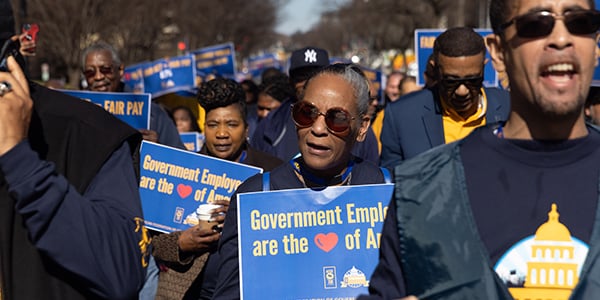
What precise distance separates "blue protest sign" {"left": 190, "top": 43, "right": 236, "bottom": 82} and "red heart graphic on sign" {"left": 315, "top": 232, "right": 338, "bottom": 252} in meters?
11.7

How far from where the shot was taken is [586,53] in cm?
228

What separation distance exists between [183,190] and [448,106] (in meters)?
1.69

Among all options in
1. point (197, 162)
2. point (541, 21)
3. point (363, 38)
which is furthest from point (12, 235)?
point (363, 38)

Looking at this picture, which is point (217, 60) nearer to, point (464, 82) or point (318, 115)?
point (464, 82)

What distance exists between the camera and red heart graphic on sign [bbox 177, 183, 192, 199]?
4.91 meters

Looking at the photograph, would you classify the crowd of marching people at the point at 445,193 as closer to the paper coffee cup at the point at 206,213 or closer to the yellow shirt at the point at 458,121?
the paper coffee cup at the point at 206,213

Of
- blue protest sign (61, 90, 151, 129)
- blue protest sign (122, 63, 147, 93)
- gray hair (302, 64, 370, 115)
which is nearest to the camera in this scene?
gray hair (302, 64, 370, 115)

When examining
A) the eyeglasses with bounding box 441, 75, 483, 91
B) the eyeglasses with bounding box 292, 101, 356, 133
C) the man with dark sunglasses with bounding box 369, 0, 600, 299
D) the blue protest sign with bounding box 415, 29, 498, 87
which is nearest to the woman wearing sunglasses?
the eyeglasses with bounding box 292, 101, 356, 133

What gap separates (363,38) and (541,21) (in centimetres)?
8762

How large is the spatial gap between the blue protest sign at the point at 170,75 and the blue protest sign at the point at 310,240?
8.14 meters

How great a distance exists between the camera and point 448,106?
16.6 feet

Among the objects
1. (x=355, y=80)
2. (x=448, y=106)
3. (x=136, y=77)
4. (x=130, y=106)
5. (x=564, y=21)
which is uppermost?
(x=564, y=21)

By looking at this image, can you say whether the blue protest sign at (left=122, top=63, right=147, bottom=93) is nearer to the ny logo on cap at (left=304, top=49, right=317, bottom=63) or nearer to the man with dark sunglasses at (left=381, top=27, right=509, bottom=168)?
the ny logo on cap at (left=304, top=49, right=317, bottom=63)

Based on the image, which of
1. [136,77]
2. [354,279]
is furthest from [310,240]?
[136,77]
